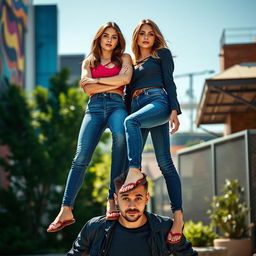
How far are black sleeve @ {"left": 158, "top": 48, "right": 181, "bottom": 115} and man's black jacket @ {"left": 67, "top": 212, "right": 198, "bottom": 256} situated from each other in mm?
965

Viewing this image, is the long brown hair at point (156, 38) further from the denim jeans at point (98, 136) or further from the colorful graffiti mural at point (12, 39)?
the colorful graffiti mural at point (12, 39)

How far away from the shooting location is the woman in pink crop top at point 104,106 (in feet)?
16.4

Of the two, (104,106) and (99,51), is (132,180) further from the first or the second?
(99,51)

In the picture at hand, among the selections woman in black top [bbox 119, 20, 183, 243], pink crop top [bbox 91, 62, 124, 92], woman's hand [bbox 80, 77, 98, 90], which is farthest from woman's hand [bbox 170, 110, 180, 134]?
woman's hand [bbox 80, 77, 98, 90]

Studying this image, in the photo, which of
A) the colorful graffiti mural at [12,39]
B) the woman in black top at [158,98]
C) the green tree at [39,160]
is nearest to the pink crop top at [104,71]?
the woman in black top at [158,98]

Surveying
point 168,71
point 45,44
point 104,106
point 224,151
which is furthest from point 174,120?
point 45,44

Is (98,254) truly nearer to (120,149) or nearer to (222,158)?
(120,149)

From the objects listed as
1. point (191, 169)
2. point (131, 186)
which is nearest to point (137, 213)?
point (131, 186)

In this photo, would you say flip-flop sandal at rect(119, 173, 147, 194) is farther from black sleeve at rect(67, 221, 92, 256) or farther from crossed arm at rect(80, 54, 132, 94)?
crossed arm at rect(80, 54, 132, 94)

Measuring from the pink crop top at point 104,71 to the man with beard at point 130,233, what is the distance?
882mm

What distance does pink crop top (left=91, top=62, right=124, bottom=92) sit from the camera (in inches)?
201

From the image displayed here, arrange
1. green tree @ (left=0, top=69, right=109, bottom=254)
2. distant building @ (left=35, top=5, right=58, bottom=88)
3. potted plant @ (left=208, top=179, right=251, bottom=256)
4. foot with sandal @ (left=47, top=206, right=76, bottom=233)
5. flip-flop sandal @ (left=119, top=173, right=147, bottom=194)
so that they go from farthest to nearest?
distant building @ (left=35, top=5, right=58, bottom=88)
green tree @ (left=0, top=69, right=109, bottom=254)
potted plant @ (left=208, top=179, right=251, bottom=256)
foot with sandal @ (left=47, top=206, right=76, bottom=233)
flip-flop sandal @ (left=119, top=173, right=147, bottom=194)

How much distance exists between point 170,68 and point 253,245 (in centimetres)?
606

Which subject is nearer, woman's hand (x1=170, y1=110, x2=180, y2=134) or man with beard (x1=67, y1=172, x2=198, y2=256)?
man with beard (x1=67, y1=172, x2=198, y2=256)
